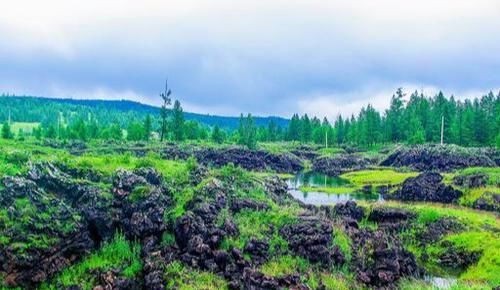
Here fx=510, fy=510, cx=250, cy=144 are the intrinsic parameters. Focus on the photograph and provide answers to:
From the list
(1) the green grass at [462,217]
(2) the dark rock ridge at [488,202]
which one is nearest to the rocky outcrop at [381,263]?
(1) the green grass at [462,217]

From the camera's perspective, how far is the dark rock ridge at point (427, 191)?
7050cm

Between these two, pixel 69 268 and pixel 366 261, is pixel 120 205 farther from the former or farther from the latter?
pixel 366 261

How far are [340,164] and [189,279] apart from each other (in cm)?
11130

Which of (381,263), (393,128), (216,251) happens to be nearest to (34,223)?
(216,251)

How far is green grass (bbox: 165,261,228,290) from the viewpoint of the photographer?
1302 inches

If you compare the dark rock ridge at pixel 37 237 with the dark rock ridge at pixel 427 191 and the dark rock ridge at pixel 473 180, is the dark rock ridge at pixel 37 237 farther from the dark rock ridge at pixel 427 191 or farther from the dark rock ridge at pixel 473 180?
the dark rock ridge at pixel 473 180

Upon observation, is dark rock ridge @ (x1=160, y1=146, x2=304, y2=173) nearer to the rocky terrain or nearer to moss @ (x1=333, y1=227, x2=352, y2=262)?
the rocky terrain

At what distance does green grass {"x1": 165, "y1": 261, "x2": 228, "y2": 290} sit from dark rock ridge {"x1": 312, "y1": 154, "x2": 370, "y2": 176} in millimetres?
94418

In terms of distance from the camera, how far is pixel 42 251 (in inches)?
1341

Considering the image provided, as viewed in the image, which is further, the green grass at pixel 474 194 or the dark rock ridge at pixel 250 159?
the dark rock ridge at pixel 250 159

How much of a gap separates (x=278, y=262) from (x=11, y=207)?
1922 centimetres

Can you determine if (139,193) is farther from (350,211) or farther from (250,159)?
(250,159)

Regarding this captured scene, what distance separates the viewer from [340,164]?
141 meters

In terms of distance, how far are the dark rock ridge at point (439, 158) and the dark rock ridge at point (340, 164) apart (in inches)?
283
